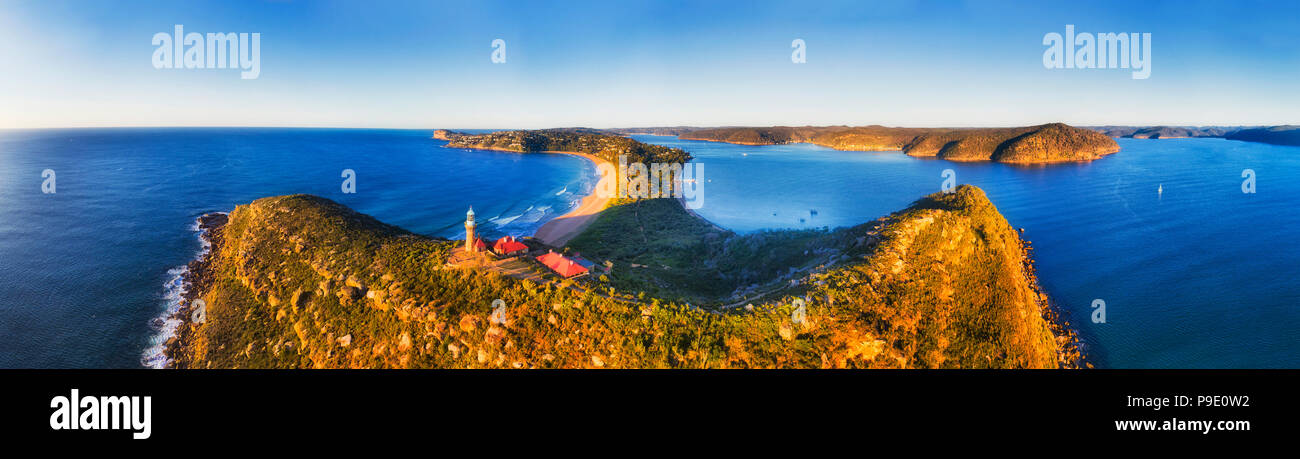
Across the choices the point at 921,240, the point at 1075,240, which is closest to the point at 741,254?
A: the point at 921,240

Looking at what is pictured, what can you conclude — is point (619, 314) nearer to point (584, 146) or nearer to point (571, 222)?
point (571, 222)

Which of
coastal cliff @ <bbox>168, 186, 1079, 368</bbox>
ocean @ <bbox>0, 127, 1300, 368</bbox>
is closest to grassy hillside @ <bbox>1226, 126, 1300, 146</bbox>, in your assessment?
ocean @ <bbox>0, 127, 1300, 368</bbox>

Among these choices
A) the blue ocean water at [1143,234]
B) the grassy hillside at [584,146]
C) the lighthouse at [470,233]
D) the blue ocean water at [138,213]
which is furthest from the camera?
the grassy hillside at [584,146]

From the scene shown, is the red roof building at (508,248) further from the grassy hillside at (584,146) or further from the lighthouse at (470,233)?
the grassy hillside at (584,146)

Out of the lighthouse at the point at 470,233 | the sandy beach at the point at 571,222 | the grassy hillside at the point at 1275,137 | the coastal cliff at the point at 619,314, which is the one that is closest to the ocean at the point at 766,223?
the sandy beach at the point at 571,222

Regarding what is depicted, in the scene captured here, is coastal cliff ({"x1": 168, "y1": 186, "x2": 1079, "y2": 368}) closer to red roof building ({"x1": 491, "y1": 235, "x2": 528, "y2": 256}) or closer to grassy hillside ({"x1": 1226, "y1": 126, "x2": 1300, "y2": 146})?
red roof building ({"x1": 491, "y1": 235, "x2": 528, "y2": 256})

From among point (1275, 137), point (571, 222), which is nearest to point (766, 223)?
point (571, 222)
